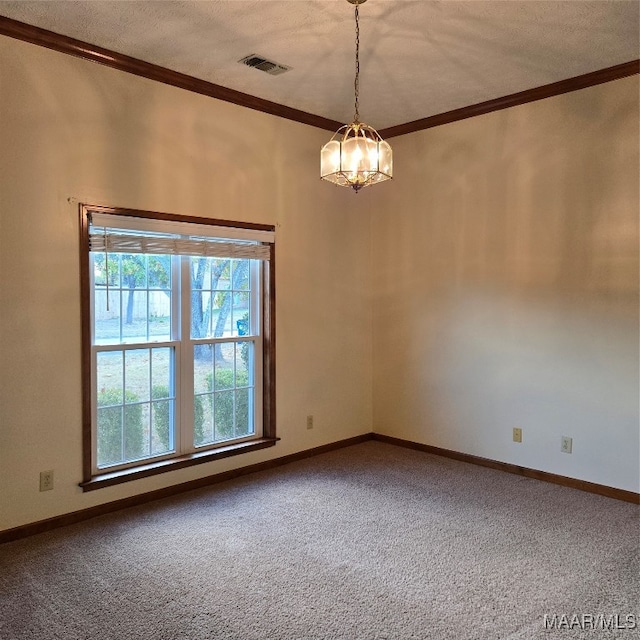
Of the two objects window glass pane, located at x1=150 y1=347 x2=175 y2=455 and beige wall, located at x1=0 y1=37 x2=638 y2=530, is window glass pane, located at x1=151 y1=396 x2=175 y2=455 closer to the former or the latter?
window glass pane, located at x1=150 y1=347 x2=175 y2=455

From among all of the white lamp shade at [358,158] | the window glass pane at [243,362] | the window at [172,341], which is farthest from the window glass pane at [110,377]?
the white lamp shade at [358,158]

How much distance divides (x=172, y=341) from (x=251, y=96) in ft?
6.27

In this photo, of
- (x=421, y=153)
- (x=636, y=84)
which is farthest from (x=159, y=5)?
(x=636, y=84)

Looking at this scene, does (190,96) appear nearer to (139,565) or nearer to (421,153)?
(421,153)

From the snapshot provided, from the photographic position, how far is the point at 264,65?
3670mm

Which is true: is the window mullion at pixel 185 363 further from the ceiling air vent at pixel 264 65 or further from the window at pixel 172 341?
the ceiling air vent at pixel 264 65

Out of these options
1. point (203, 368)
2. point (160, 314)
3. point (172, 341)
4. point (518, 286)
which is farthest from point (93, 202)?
point (518, 286)

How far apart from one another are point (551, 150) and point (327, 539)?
3.07 m

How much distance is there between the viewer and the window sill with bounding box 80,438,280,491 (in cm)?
350

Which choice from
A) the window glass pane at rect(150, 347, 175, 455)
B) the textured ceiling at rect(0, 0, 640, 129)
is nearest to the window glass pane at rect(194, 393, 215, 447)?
the window glass pane at rect(150, 347, 175, 455)

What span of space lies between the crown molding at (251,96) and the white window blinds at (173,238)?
943 millimetres

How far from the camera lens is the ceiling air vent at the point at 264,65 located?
140 inches

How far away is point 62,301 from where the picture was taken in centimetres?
334

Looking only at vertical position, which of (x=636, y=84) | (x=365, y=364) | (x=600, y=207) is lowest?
(x=365, y=364)
